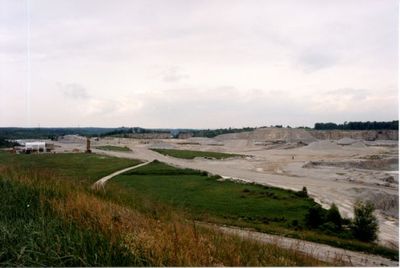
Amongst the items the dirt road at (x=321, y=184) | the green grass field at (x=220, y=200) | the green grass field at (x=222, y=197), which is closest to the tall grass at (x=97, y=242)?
the green grass field at (x=220, y=200)

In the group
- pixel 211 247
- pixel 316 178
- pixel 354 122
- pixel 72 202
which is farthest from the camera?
pixel 354 122

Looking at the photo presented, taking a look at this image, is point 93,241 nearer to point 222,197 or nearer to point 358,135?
point 222,197

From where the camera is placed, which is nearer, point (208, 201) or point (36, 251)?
point (36, 251)

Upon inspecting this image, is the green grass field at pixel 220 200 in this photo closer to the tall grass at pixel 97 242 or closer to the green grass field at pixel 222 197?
the green grass field at pixel 222 197

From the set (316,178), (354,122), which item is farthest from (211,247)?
(354,122)

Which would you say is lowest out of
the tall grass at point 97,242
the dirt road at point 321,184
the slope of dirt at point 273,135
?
the dirt road at point 321,184

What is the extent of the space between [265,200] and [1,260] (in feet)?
110

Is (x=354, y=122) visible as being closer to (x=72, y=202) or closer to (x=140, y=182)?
(x=140, y=182)

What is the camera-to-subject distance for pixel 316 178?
5722cm

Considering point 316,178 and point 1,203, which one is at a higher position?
point 1,203

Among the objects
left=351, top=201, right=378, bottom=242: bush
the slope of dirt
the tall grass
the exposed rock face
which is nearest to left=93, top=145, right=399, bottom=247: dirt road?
left=351, top=201, right=378, bottom=242: bush

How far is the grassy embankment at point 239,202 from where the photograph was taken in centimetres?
2286

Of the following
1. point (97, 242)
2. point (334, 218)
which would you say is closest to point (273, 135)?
point (334, 218)

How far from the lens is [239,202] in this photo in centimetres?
3575
